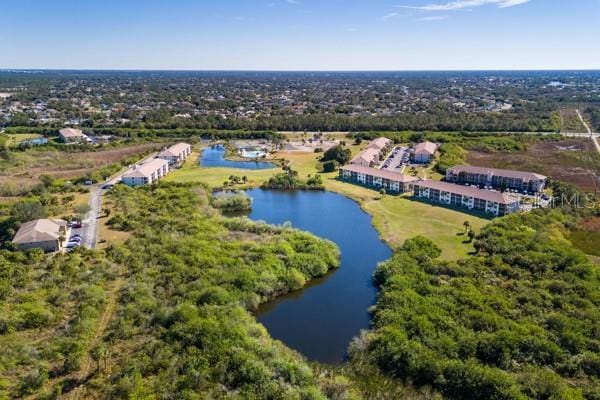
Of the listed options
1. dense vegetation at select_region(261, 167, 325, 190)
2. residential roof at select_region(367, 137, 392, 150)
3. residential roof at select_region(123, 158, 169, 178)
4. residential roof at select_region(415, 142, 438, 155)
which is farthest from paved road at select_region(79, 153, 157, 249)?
residential roof at select_region(415, 142, 438, 155)

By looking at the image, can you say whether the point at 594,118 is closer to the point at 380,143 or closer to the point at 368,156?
the point at 380,143

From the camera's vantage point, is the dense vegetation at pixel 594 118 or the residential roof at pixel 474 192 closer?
the residential roof at pixel 474 192

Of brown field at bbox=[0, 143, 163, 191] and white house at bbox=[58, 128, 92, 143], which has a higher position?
white house at bbox=[58, 128, 92, 143]

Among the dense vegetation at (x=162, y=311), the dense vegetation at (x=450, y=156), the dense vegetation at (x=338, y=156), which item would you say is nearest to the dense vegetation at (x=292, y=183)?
the dense vegetation at (x=338, y=156)

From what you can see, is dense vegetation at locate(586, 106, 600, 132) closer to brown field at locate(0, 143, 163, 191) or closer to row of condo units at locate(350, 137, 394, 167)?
row of condo units at locate(350, 137, 394, 167)

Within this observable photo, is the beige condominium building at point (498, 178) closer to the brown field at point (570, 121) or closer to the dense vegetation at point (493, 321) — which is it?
the dense vegetation at point (493, 321)

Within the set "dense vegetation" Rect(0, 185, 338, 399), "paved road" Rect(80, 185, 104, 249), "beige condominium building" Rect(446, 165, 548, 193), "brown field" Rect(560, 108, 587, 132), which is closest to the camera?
"dense vegetation" Rect(0, 185, 338, 399)

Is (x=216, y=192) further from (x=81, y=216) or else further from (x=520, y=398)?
(x=520, y=398)
